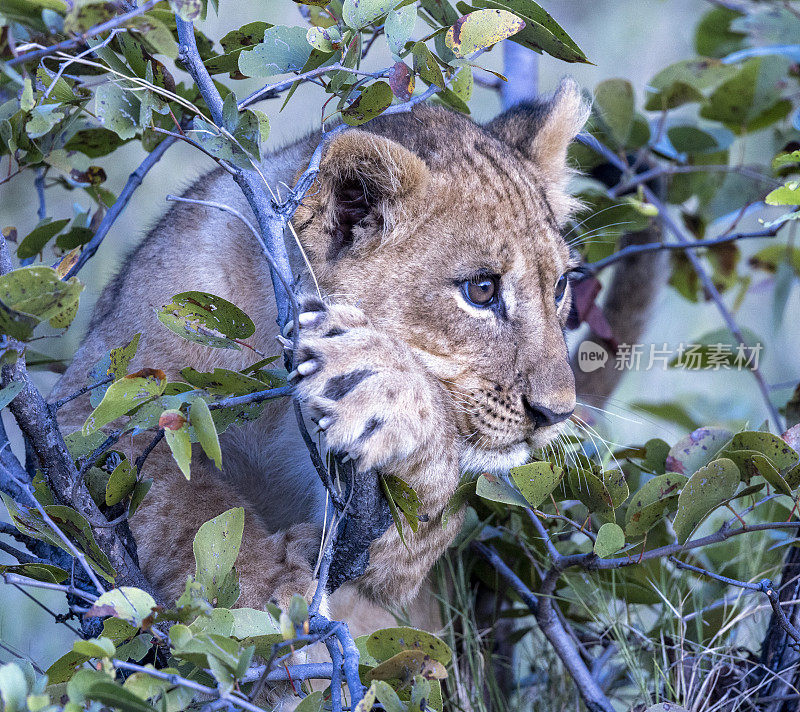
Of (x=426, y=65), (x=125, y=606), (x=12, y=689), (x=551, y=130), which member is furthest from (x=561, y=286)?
(x=12, y=689)

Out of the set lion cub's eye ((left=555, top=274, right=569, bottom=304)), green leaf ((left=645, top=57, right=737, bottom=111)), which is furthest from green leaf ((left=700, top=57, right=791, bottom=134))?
lion cub's eye ((left=555, top=274, right=569, bottom=304))

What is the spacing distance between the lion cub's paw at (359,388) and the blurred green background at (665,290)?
4.34ft

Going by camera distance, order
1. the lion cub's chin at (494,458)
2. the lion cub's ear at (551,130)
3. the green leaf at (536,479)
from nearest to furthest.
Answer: the green leaf at (536,479), the lion cub's chin at (494,458), the lion cub's ear at (551,130)

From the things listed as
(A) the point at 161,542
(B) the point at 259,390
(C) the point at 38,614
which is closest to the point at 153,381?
(B) the point at 259,390

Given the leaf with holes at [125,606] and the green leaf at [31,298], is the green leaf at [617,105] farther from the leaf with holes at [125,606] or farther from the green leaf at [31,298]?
the leaf with holes at [125,606]

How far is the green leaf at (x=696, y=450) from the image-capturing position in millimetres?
1857

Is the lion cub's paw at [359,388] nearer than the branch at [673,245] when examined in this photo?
Yes

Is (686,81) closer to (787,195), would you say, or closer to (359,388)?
(787,195)

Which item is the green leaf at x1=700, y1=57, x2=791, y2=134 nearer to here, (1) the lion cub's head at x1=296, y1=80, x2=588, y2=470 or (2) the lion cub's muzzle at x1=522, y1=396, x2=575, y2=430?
(1) the lion cub's head at x1=296, y1=80, x2=588, y2=470

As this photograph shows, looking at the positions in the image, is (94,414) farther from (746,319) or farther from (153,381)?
(746,319)

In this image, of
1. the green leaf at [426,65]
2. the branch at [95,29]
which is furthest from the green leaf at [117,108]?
the green leaf at [426,65]

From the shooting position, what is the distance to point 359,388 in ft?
4.91

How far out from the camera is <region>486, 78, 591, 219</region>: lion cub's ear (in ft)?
8.08

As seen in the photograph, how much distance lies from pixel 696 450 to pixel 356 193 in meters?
0.96
